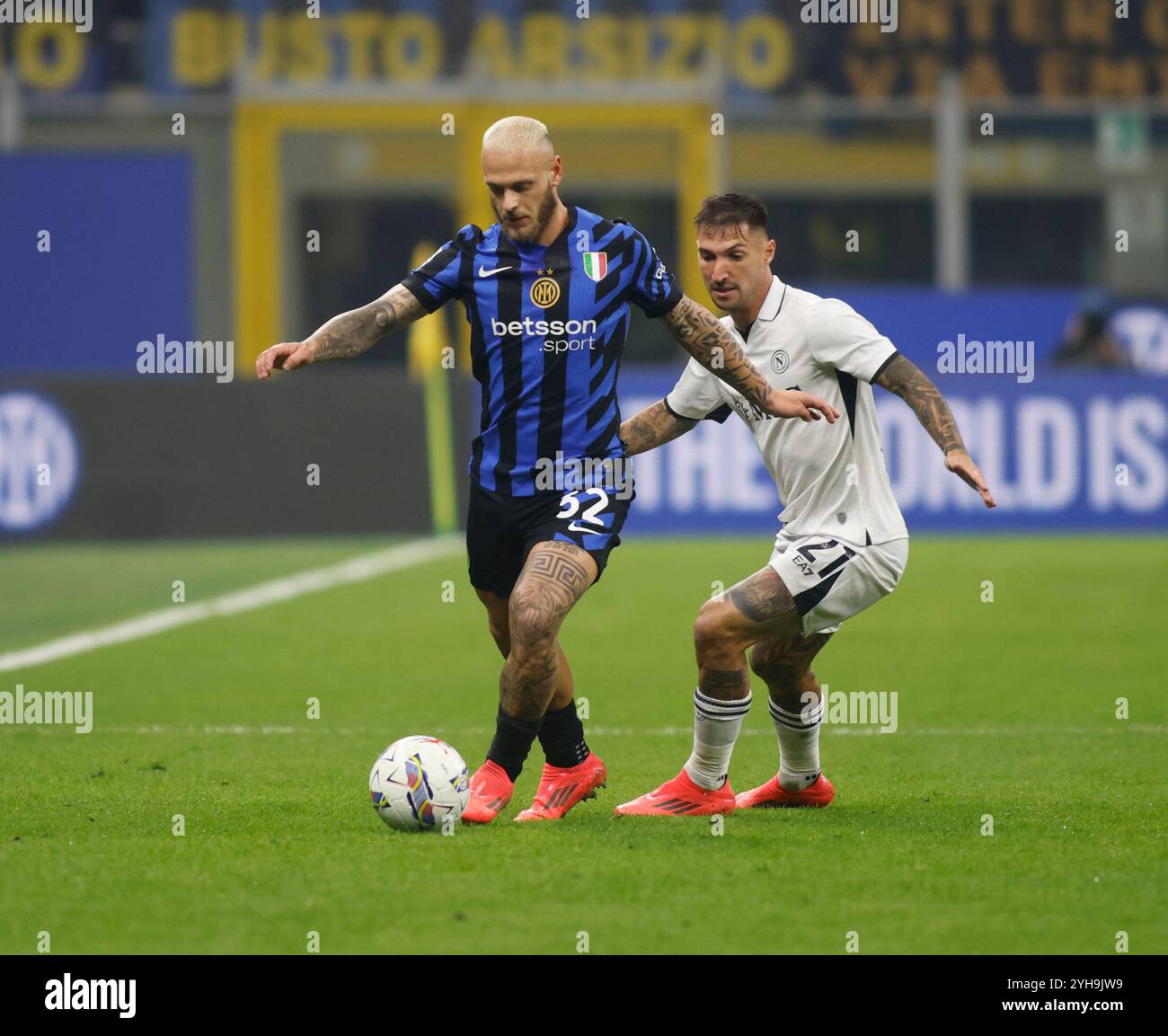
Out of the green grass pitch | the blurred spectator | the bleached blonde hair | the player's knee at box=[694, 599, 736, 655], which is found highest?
the blurred spectator

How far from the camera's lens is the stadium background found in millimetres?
11844

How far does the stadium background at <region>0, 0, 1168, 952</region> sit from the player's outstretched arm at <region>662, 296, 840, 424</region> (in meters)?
1.69

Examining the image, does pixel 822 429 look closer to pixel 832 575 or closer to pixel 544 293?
pixel 832 575

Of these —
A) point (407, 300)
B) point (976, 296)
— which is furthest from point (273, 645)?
point (976, 296)

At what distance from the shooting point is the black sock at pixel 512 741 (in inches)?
261

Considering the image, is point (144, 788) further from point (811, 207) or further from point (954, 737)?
point (811, 207)

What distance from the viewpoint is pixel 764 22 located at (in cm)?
2603

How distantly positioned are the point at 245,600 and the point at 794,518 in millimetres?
7767

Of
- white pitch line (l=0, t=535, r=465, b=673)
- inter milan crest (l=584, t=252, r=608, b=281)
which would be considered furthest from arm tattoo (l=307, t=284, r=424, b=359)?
white pitch line (l=0, t=535, r=465, b=673)

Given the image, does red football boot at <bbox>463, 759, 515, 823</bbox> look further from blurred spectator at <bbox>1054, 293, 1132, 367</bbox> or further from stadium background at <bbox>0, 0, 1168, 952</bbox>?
blurred spectator at <bbox>1054, 293, 1132, 367</bbox>

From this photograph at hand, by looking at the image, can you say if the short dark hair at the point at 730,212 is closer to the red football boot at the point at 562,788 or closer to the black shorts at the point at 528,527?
the black shorts at the point at 528,527

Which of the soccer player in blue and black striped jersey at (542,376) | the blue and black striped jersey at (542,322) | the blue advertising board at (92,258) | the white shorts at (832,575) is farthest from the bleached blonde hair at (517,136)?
the blue advertising board at (92,258)

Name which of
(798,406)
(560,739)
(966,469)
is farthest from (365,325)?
(966,469)

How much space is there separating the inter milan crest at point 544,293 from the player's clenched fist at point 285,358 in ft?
2.41
